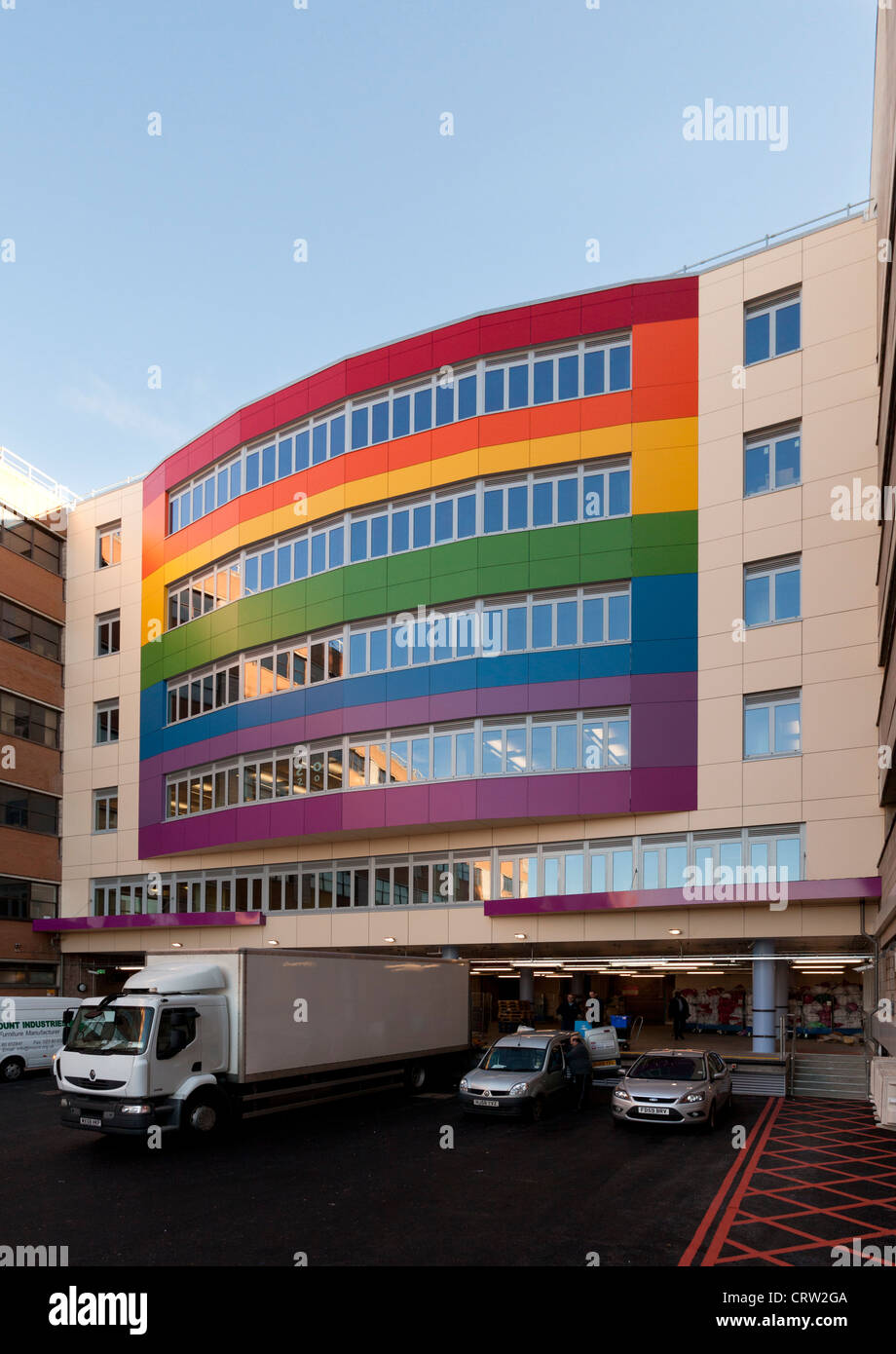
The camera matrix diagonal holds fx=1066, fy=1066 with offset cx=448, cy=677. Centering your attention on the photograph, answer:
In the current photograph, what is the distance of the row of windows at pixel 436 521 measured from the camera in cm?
3086

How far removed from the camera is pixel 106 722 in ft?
145

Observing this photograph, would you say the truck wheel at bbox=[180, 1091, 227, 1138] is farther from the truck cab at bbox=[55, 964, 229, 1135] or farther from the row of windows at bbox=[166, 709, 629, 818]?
the row of windows at bbox=[166, 709, 629, 818]

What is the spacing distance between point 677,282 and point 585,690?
11941mm

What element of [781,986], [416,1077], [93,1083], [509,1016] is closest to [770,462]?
[781,986]

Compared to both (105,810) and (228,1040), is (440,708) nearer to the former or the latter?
(228,1040)

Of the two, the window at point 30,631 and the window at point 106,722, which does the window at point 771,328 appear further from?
the window at point 30,631

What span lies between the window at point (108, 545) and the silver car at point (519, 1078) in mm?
29698

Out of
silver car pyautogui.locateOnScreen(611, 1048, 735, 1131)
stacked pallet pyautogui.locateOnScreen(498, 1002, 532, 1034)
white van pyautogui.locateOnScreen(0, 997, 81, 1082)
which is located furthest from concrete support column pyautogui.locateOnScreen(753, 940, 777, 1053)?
white van pyautogui.locateOnScreen(0, 997, 81, 1082)

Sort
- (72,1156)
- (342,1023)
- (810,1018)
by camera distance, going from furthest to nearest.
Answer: (810,1018) < (342,1023) < (72,1156)

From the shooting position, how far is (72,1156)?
16766mm

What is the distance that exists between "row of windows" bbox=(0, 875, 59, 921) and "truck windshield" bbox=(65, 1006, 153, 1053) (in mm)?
26082

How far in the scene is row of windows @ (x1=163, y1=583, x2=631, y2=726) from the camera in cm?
3033

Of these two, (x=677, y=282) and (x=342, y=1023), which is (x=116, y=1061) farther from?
(x=677, y=282)
